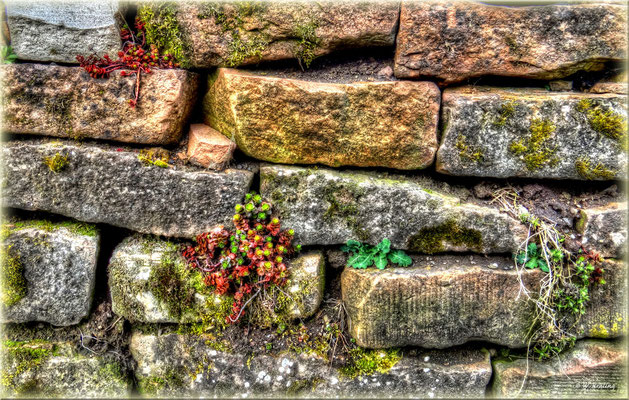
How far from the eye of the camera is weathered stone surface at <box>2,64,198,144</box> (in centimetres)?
233

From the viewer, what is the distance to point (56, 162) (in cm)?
235

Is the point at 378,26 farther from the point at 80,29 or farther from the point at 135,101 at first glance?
the point at 80,29

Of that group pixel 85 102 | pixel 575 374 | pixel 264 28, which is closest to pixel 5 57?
pixel 85 102

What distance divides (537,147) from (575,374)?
1481 mm

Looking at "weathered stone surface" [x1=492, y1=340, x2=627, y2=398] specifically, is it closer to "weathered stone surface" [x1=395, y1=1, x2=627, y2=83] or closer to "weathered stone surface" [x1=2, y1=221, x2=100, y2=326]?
"weathered stone surface" [x1=395, y1=1, x2=627, y2=83]

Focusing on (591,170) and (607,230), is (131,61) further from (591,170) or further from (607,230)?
(607,230)

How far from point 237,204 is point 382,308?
3.73 feet

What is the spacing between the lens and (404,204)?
2.41 meters

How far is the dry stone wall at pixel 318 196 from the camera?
229cm

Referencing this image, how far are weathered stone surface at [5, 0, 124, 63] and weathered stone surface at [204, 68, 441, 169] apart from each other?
72 cm

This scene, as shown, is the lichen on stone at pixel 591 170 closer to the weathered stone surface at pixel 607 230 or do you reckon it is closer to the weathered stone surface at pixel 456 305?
the weathered stone surface at pixel 607 230

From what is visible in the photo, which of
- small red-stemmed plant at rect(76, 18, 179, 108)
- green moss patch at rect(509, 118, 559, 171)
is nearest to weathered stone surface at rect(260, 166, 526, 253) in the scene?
green moss patch at rect(509, 118, 559, 171)

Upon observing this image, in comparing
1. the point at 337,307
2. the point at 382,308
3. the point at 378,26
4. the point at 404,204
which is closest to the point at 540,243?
the point at 404,204

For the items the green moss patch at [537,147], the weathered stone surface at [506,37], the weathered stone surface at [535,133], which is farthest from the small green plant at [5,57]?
the green moss patch at [537,147]
